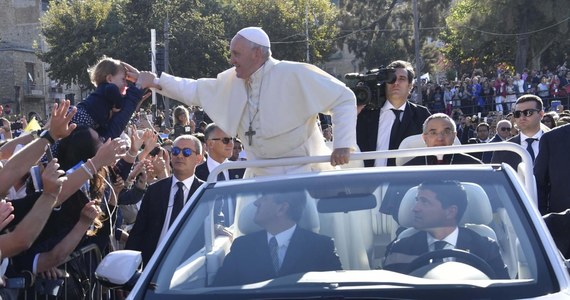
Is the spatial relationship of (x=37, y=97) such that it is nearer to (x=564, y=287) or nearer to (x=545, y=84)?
(x=545, y=84)

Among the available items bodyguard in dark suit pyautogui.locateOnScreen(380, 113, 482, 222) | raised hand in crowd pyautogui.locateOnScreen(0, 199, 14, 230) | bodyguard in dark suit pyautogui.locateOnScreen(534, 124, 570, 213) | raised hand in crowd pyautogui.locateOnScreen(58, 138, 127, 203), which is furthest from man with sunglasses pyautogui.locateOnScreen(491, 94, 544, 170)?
raised hand in crowd pyautogui.locateOnScreen(0, 199, 14, 230)

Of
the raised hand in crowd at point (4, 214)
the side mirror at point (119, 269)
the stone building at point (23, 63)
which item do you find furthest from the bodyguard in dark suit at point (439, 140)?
the stone building at point (23, 63)

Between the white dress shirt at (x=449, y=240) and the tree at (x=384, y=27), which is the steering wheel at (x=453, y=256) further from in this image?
the tree at (x=384, y=27)

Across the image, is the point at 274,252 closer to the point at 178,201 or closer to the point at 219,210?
the point at 219,210

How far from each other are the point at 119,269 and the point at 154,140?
13.7 feet

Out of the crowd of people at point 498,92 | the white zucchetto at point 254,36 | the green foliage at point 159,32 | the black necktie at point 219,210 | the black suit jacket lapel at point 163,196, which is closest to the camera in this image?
the black necktie at point 219,210

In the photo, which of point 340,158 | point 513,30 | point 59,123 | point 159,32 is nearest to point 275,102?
point 340,158

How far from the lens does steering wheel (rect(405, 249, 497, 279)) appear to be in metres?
3.99

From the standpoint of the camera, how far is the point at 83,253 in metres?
6.34

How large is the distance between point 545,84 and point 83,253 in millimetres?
29723

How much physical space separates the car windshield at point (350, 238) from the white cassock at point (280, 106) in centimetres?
164

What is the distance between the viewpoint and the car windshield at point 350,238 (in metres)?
3.90

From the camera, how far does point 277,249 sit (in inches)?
166

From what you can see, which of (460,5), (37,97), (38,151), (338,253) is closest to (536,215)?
(338,253)
